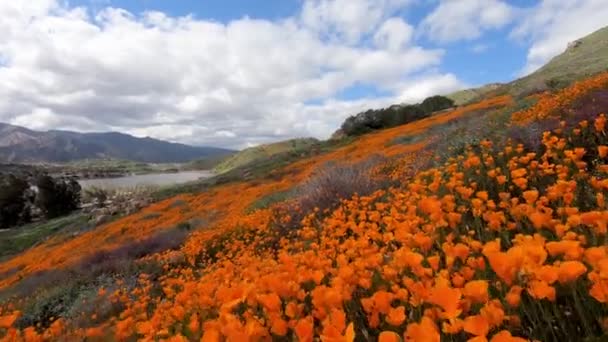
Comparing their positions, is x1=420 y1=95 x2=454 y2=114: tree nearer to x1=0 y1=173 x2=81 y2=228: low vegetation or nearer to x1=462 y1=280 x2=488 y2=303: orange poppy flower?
x1=0 y1=173 x2=81 y2=228: low vegetation

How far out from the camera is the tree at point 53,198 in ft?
147

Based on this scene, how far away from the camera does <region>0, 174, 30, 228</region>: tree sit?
43.2 metres

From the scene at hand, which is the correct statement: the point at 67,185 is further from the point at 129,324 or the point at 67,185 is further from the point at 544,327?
the point at 544,327

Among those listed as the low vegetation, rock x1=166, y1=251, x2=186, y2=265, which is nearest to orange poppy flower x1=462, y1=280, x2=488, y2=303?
rock x1=166, y1=251, x2=186, y2=265

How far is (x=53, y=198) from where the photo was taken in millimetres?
45125

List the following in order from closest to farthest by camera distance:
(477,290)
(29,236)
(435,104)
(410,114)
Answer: (477,290) < (29,236) < (410,114) < (435,104)

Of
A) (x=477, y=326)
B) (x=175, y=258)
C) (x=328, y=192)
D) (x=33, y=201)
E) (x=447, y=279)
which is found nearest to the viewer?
(x=477, y=326)

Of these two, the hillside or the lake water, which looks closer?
the hillside

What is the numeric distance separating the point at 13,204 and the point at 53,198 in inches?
158

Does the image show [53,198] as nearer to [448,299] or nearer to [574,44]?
[448,299]

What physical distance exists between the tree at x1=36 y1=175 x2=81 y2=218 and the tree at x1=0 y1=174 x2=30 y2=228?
160 centimetres

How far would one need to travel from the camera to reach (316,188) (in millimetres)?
9023

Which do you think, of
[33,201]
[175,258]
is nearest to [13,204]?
[33,201]

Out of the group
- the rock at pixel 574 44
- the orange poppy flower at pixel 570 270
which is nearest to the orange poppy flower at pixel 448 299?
the orange poppy flower at pixel 570 270
